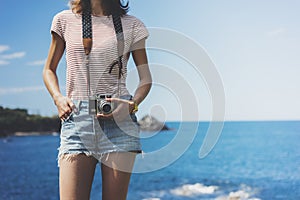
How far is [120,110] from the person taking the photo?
1.30 m

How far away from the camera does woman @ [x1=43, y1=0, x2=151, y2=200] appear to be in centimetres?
129

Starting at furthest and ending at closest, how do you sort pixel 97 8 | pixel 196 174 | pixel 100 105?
1. pixel 196 174
2. pixel 97 8
3. pixel 100 105

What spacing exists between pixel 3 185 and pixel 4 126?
3.37 metres

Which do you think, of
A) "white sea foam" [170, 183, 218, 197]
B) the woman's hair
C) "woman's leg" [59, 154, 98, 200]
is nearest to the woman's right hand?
"woman's leg" [59, 154, 98, 200]

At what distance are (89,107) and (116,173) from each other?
7.4 inches

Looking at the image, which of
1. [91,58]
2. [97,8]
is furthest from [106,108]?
[97,8]

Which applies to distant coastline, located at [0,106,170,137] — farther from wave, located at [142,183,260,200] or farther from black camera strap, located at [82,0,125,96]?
black camera strap, located at [82,0,125,96]

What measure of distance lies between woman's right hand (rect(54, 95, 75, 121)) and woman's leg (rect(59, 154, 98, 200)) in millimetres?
109

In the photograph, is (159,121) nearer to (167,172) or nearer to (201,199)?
(201,199)

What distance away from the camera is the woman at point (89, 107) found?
1.29 m

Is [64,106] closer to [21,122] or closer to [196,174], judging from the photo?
[21,122]

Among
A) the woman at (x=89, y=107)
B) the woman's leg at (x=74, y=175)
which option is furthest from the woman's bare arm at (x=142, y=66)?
the woman's leg at (x=74, y=175)

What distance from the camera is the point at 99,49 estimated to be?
4.38 feet

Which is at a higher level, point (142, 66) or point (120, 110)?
point (142, 66)
